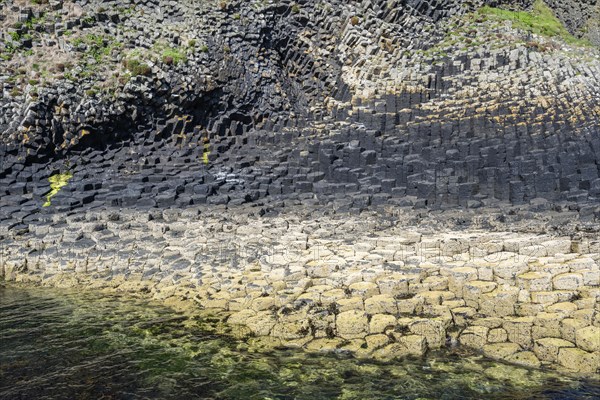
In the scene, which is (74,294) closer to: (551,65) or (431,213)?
(431,213)

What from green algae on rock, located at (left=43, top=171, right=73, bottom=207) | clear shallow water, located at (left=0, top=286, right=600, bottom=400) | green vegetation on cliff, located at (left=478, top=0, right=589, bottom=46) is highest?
green vegetation on cliff, located at (left=478, top=0, right=589, bottom=46)

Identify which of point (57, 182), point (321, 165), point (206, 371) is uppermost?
point (321, 165)

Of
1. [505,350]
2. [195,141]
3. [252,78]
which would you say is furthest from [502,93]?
[505,350]

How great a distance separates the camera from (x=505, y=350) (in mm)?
8125

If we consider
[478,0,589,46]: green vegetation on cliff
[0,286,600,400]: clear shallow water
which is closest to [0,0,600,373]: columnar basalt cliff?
[478,0,589,46]: green vegetation on cliff

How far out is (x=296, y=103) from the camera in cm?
2211

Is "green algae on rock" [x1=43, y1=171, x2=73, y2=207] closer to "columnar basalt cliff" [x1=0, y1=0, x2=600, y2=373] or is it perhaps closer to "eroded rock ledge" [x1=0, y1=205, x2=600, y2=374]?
"columnar basalt cliff" [x1=0, y1=0, x2=600, y2=373]

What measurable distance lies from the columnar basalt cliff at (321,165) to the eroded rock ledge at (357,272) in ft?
0.15

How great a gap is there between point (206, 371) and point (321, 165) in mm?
10689

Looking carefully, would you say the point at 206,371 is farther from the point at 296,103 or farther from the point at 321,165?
the point at 296,103

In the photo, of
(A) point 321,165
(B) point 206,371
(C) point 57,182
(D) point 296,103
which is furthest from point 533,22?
(B) point 206,371

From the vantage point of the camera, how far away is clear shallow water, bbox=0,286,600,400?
23.9 feet

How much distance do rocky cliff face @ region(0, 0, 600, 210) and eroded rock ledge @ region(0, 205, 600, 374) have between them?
1.72 metres

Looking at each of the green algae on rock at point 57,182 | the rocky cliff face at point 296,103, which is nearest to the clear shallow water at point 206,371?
the rocky cliff face at point 296,103
